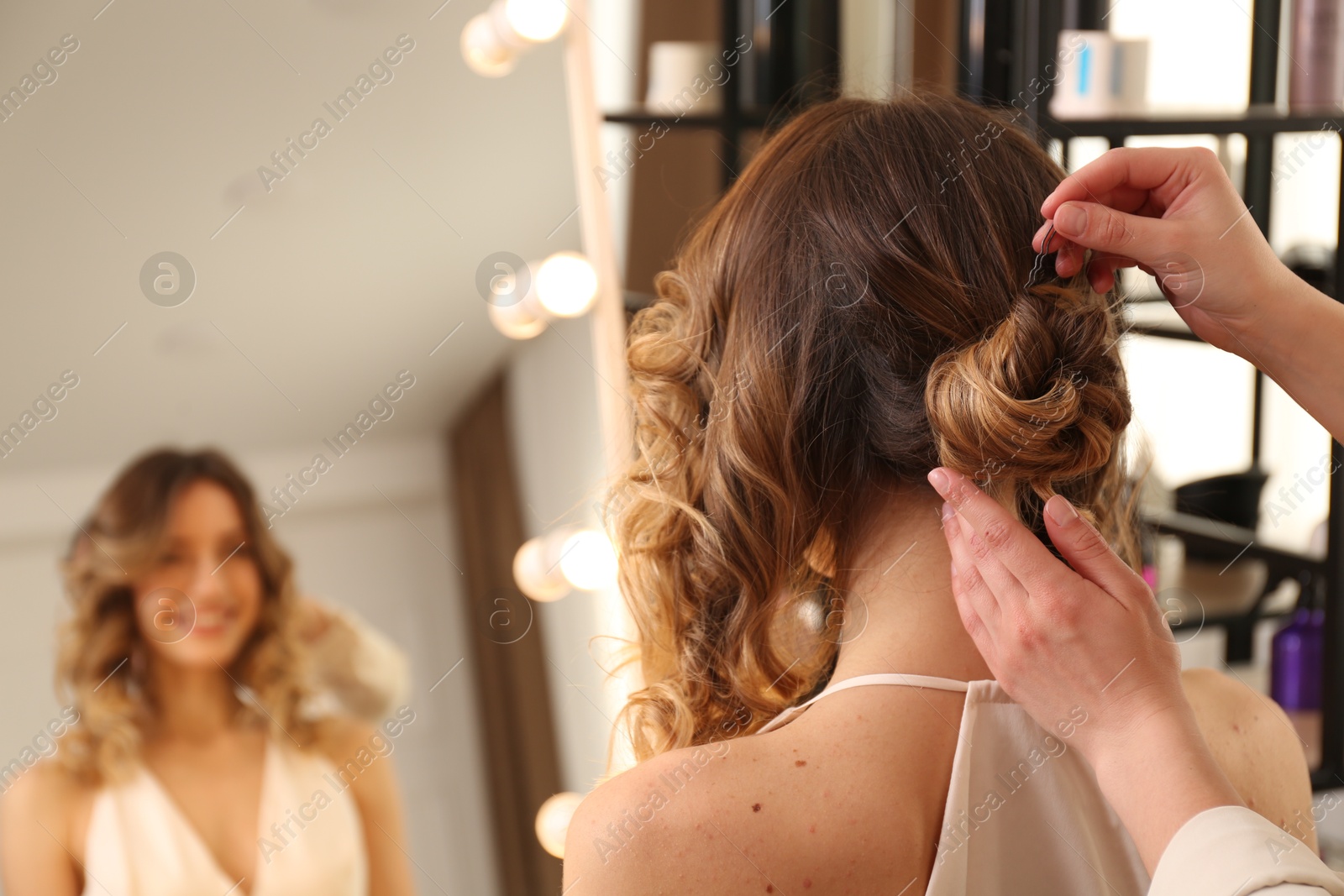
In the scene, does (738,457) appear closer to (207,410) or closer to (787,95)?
(207,410)

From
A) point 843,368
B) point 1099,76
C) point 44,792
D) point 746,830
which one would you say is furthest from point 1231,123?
point 44,792

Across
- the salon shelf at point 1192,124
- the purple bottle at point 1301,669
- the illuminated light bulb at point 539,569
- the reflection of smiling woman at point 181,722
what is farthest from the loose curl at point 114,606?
the purple bottle at point 1301,669

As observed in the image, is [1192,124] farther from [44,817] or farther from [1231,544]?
[44,817]

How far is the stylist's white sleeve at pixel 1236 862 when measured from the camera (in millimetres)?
524

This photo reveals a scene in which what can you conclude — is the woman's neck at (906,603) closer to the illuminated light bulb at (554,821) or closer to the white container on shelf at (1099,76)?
the illuminated light bulb at (554,821)

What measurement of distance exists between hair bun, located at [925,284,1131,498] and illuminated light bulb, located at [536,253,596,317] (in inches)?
24.6

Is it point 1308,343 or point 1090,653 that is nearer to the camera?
point 1090,653

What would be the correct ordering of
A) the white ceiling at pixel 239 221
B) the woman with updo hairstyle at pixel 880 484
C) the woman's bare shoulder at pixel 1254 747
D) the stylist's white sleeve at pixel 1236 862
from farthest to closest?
the white ceiling at pixel 239 221, the woman's bare shoulder at pixel 1254 747, the woman with updo hairstyle at pixel 880 484, the stylist's white sleeve at pixel 1236 862

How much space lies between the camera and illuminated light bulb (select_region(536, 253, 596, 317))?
47.7 inches

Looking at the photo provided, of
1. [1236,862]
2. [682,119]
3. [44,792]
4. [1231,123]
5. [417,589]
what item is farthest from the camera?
[682,119]

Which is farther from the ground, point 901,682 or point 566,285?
point 566,285

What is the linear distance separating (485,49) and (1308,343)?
0.87m

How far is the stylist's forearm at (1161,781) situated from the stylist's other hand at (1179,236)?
309mm

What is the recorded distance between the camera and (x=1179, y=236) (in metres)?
0.73
